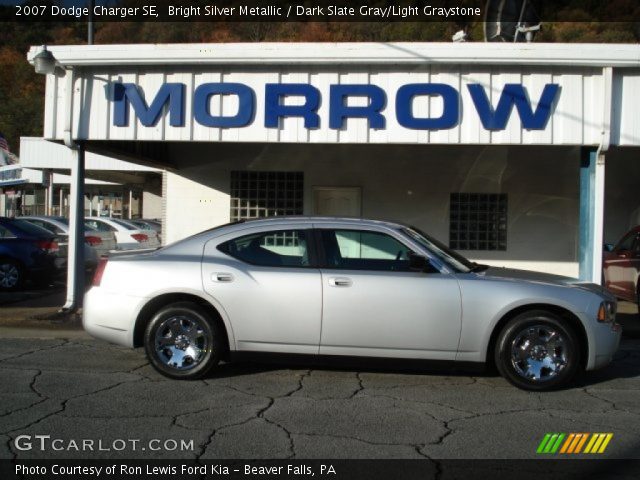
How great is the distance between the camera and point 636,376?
721cm

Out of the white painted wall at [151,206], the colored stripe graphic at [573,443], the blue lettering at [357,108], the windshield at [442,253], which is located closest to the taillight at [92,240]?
the blue lettering at [357,108]

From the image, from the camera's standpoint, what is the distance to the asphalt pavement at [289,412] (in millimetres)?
4793

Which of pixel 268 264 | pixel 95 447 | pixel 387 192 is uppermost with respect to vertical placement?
pixel 387 192

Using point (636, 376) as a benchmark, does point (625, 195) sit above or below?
above

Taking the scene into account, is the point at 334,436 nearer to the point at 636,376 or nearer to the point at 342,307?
the point at 342,307

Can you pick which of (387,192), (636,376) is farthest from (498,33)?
(636,376)

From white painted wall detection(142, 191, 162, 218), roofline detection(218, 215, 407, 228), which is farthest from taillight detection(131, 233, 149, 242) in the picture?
white painted wall detection(142, 191, 162, 218)

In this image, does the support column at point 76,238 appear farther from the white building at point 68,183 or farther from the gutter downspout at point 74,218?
the white building at point 68,183

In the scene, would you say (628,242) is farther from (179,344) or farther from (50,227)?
(50,227)

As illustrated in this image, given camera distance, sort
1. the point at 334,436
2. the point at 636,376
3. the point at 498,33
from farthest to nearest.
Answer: the point at 498,33 → the point at 636,376 → the point at 334,436

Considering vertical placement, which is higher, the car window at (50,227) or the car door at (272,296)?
the car window at (50,227)

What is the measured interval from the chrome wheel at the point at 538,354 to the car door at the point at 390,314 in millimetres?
584

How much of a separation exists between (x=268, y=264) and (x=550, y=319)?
2.62m

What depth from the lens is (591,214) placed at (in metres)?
9.95
